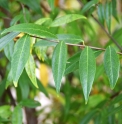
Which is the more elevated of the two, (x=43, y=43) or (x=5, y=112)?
(x=43, y=43)

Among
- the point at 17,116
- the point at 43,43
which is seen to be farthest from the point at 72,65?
the point at 17,116

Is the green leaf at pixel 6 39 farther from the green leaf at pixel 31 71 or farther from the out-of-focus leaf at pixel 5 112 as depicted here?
the out-of-focus leaf at pixel 5 112

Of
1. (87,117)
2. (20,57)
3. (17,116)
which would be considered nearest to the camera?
(20,57)

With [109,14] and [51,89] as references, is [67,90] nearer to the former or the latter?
[51,89]

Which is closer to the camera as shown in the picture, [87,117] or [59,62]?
[59,62]

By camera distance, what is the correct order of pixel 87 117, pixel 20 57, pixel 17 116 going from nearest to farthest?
pixel 20 57 → pixel 17 116 → pixel 87 117

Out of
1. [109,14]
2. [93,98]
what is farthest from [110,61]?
[93,98]

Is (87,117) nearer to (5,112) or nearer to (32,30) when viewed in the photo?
(5,112)
